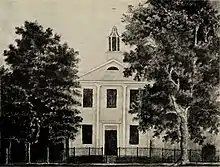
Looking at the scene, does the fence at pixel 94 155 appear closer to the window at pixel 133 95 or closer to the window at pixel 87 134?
the window at pixel 87 134

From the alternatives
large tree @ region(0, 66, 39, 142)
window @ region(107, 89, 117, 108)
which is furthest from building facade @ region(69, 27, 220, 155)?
large tree @ region(0, 66, 39, 142)

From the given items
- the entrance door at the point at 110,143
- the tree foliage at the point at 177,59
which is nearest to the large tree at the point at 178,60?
the tree foliage at the point at 177,59

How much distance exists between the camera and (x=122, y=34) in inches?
55.6

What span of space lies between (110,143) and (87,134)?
8 cm

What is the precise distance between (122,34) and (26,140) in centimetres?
44

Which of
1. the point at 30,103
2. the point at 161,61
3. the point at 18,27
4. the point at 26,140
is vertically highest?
the point at 18,27

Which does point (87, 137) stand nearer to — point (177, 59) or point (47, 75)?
point (47, 75)

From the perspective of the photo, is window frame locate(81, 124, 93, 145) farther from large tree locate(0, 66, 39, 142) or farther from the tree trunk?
the tree trunk

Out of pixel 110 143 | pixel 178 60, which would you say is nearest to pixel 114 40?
pixel 178 60

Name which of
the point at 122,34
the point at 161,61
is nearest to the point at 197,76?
the point at 161,61

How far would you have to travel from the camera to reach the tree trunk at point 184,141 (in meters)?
1.40

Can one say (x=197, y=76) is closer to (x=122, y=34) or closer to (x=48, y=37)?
(x=122, y=34)

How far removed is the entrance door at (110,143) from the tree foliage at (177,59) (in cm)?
13

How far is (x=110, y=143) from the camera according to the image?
1385mm
